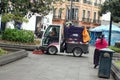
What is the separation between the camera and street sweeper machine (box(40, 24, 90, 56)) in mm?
29359

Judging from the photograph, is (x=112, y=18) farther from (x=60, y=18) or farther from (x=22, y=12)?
(x=60, y=18)

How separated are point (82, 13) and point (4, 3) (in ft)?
221

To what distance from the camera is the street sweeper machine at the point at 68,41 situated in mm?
29359

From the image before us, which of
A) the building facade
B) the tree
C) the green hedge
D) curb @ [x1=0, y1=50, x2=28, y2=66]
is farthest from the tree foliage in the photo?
the building facade

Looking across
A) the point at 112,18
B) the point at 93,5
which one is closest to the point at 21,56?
the point at 112,18

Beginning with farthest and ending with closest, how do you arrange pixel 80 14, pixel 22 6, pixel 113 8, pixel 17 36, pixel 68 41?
pixel 80 14
pixel 113 8
pixel 17 36
pixel 68 41
pixel 22 6

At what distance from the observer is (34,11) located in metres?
19.7

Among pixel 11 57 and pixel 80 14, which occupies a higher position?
pixel 80 14

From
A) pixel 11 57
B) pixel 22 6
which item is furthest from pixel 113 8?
pixel 22 6

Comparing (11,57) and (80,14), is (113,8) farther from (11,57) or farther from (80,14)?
(80,14)

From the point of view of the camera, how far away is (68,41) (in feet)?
96.7

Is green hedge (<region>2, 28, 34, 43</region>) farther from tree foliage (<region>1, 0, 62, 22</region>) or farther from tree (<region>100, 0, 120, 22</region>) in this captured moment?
tree foliage (<region>1, 0, 62, 22</region>)

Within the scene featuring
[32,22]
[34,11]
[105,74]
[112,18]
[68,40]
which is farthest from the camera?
[32,22]

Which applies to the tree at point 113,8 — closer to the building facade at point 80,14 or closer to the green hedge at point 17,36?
the green hedge at point 17,36
